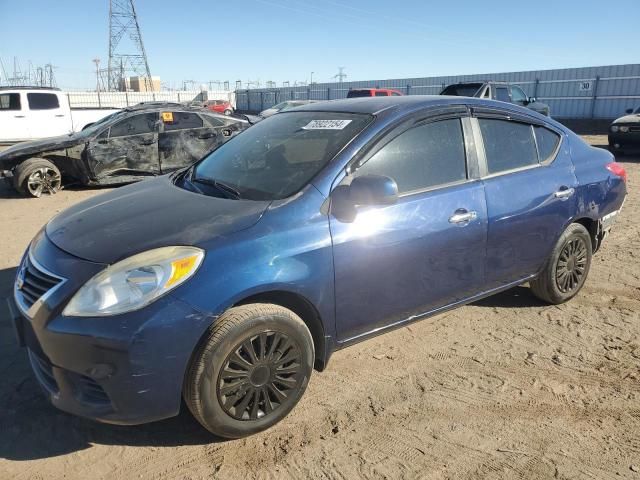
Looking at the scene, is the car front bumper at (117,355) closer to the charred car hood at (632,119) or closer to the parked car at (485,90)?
the parked car at (485,90)

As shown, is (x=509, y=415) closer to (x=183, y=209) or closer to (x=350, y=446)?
(x=350, y=446)

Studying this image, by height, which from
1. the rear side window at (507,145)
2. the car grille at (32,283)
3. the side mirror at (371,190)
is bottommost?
the car grille at (32,283)

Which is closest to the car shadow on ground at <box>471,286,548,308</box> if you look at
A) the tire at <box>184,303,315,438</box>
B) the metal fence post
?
the tire at <box>184,303,315,438</box>

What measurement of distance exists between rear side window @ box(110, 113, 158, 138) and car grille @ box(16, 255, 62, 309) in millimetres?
7101

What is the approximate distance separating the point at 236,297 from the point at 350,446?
38.6 inches

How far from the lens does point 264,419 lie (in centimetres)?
264

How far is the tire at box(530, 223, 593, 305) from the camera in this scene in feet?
13.1

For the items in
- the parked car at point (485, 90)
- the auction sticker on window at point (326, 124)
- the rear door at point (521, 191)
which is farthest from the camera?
the parked car at point (485, 90)

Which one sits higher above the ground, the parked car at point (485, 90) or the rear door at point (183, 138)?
the parked car at point (485, 90)

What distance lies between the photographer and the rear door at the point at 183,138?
9672 millimetres

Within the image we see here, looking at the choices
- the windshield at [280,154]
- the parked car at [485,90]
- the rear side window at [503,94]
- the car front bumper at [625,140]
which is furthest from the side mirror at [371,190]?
the rear side window at [503,94]

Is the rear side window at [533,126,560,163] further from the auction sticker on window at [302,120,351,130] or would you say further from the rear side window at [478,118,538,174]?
the auction sticker on window at [302,120,351,130]

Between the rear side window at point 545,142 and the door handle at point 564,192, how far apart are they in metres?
0.26

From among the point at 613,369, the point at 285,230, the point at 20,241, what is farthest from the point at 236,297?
the point at 20,241
